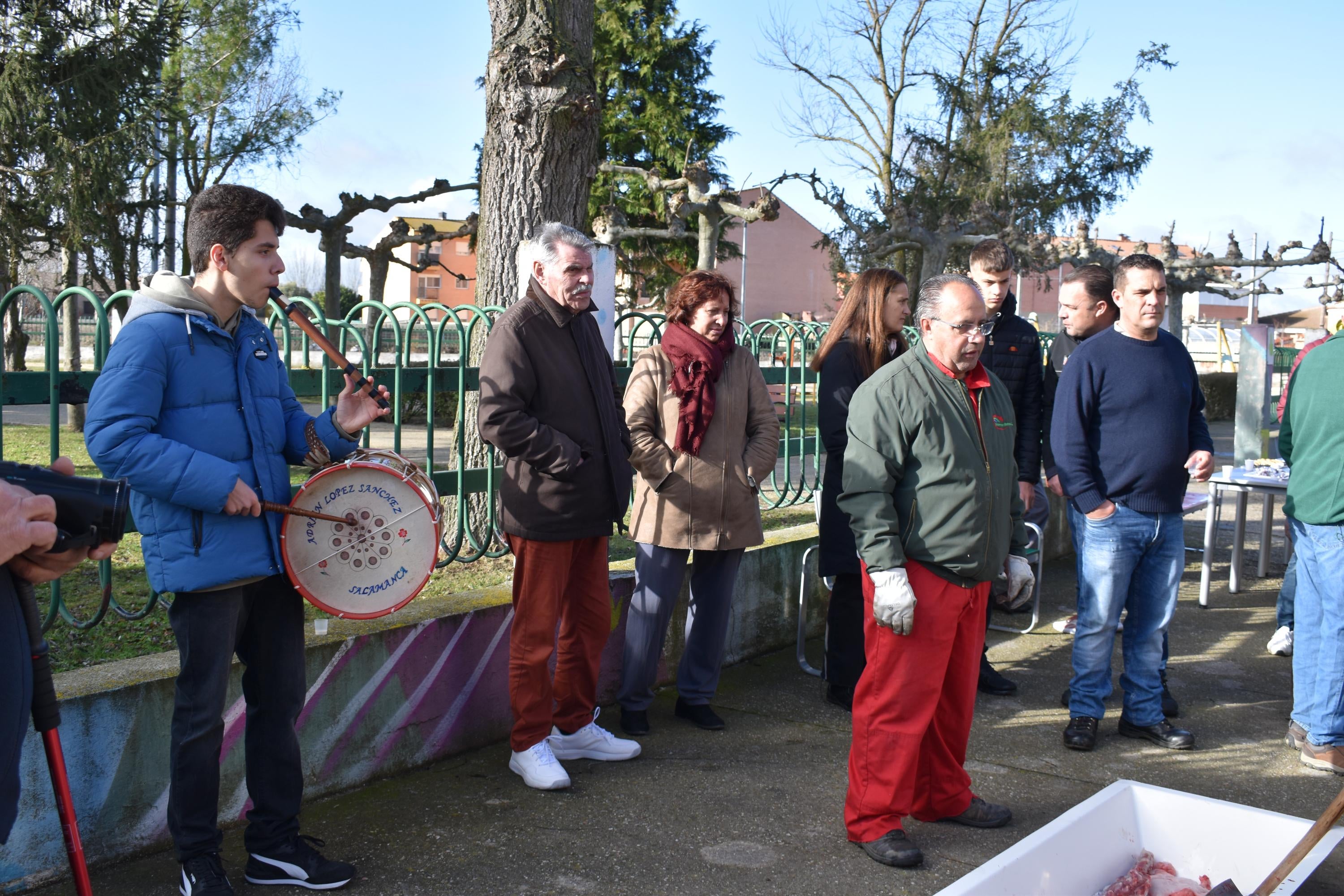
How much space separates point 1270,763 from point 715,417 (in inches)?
102

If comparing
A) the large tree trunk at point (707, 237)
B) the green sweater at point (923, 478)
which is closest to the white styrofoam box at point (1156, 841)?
the green sweater at point (923, 478)

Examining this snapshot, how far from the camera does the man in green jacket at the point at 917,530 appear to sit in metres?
3.30

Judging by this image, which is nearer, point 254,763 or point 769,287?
point 254,763

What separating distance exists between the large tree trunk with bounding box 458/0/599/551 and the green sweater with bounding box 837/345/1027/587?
305cm

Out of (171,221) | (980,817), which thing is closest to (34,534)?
(980,817)

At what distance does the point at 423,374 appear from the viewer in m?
4.58

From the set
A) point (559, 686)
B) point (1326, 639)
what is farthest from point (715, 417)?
point (1326, 639)

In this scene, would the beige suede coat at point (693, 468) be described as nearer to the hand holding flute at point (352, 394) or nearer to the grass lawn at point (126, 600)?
the grass lawn at point (126, 600)

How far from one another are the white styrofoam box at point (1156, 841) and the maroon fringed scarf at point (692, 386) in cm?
200

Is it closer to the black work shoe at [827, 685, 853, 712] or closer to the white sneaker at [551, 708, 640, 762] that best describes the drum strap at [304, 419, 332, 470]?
the white sneaker at [551, 708, 640, 762]

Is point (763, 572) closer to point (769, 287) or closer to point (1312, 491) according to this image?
point (1312, 491)

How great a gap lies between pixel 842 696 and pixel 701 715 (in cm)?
71

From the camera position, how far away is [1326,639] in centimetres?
424

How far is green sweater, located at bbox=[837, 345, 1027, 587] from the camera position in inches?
130
